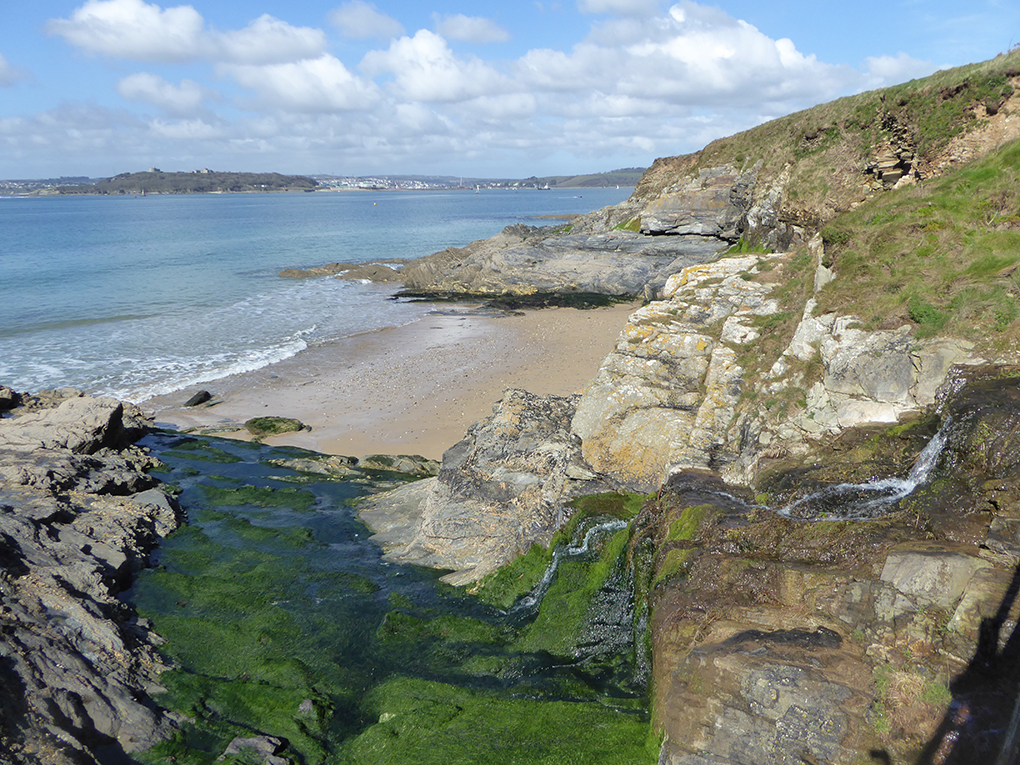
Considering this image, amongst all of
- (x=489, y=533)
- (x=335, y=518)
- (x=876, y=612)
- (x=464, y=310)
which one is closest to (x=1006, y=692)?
(x=876, y=612)

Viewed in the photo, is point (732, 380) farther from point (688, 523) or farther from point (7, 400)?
point (7, 400)

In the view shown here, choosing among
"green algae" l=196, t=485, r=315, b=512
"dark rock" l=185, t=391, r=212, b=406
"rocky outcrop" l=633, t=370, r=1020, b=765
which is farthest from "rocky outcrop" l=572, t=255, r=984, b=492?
"dark rock" l=185, t=391, r=212, b=406

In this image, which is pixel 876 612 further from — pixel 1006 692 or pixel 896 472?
pixel 896 472

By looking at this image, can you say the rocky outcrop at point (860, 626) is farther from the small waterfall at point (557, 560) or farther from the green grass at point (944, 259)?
the small waterfall at point (557, 560)

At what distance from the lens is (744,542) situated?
24.4 feet

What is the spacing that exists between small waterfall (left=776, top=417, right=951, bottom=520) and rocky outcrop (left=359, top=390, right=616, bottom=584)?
407cm

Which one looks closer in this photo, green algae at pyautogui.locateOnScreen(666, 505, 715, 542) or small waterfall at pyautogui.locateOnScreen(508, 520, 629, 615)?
green algae at pyautogui.locateOnScreen(666, 505, 715, 542)

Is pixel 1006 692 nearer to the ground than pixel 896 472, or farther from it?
nearer to the ground

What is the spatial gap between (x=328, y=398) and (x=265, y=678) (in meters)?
15.0

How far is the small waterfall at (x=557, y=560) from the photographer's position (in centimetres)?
1009

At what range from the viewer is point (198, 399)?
22109 millimetres

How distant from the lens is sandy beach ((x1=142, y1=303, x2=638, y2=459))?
63.3 feet

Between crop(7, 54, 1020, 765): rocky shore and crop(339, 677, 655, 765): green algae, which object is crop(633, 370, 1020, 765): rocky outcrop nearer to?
crop(7, 54, 1020, 765): rocky shore

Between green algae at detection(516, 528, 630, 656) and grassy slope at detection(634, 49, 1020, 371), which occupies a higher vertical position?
grassy slope at detection(634, 49, 1020, 371)
